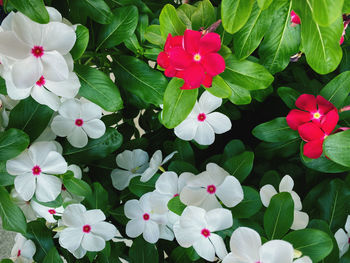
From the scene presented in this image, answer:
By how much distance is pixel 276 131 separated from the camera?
84 cm

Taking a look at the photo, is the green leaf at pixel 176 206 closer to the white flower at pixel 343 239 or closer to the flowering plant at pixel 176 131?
the flowering plant at pixel 176 131

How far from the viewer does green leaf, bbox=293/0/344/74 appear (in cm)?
62

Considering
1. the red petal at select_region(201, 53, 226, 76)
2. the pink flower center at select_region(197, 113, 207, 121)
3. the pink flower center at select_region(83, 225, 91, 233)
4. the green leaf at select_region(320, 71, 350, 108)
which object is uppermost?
the red petal at select_region(201, 53, 226, 76)

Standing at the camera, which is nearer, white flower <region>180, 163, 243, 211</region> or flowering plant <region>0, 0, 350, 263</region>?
flowering plant <region>0, 0, 350, 263</region>

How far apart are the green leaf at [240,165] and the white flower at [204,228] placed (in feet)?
0.41

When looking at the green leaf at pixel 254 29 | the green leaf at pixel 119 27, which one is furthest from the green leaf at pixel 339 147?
the green leaf at pixel 119 27

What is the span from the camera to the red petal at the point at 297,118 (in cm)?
77

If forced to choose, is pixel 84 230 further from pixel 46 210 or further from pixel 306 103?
pixel 306 103

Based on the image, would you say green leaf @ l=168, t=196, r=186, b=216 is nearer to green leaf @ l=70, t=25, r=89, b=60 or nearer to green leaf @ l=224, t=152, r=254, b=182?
green leaf @ l=224, t=152, r=254, b=182

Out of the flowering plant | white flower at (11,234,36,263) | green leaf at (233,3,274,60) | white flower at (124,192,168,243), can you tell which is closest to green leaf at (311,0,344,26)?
the flowering plant

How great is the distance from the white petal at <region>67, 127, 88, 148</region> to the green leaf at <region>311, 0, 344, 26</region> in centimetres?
53

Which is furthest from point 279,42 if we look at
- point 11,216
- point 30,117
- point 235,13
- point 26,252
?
point 26,252

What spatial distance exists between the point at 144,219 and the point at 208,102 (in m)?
0.28

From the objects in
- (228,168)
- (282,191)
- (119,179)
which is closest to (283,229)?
(282,191)
